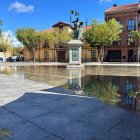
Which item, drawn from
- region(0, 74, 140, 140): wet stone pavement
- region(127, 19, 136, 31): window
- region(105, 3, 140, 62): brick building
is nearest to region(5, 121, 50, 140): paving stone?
region(0, 74, 140, 140): wet stone pavement

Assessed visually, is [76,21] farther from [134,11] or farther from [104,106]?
[134,11]

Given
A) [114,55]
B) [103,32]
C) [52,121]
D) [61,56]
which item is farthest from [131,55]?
[52,121]

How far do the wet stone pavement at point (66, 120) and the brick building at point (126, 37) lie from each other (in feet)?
121

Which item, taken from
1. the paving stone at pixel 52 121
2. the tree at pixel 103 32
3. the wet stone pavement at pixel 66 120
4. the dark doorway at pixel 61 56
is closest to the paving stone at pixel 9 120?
the wet stone pavement at pixel 66 120

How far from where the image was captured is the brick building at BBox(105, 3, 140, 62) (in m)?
41.3

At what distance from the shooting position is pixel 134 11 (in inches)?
1617

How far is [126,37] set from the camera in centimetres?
4225

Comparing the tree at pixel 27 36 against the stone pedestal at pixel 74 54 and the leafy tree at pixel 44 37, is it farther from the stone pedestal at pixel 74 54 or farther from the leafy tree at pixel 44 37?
the stone pedestal at pixel 74 54

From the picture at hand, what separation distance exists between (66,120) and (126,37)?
40.3 metres

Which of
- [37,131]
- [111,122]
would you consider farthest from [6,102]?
[111,122]

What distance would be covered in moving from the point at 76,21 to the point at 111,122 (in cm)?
1960

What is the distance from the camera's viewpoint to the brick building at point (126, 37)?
41.3 meters

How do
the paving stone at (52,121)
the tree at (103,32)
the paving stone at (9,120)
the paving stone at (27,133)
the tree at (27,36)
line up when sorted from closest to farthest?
the paving stone at (27,133)
the paving stone at (52,121)
the paving stone at (9,120)
the tree at (103,32)
the tree at (27,36)

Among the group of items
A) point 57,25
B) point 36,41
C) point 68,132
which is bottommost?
point 68,132
